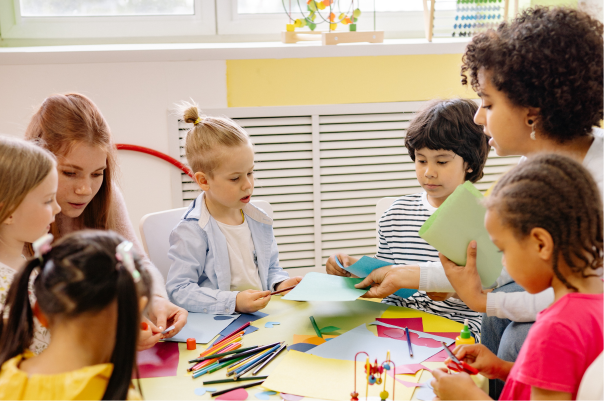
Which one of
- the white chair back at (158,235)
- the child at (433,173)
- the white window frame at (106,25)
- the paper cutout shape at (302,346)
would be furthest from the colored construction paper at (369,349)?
the white window frame at (106,25)

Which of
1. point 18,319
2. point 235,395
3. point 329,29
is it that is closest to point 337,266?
point 235,395

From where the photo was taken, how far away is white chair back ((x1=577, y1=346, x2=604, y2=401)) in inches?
28.3

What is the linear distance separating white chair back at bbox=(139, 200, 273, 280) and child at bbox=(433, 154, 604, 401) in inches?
40.1

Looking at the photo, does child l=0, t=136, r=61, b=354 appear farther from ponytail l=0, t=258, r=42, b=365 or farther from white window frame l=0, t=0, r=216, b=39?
white window frame l=0, t=0, r=216, b=39

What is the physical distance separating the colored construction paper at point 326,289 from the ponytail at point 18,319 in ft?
1.85

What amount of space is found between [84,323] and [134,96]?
1.72 metres

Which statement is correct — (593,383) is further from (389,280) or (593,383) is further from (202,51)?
(202,51)

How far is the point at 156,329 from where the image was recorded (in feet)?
3.74

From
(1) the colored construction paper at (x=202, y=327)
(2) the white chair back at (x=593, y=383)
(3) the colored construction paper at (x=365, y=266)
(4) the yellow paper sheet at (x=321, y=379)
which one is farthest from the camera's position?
(3) the colored construction paper at (x=365, y=266)

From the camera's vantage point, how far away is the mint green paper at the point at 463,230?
1.12 metres

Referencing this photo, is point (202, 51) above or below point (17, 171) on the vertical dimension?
above

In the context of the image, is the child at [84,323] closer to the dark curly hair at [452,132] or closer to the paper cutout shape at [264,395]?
the paper cutout shape at [264,395]

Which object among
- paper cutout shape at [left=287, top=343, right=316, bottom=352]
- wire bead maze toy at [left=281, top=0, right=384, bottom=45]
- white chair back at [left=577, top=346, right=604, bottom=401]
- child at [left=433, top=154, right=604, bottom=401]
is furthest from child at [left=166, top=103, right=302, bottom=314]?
Result: wire bead maze toy at [left=281, top=0, right=384, bottom=45]

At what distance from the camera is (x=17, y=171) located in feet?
3.38
